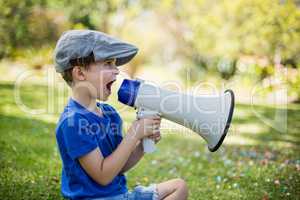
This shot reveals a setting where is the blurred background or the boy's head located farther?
the blurred background

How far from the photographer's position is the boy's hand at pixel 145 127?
2.17 m

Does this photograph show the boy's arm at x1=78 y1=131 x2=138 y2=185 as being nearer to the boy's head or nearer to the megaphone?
the megaphone

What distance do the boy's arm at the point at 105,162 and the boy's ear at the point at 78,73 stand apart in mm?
394

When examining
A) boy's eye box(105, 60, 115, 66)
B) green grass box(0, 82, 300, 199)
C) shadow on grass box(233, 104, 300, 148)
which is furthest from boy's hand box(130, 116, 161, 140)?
shadow on grass box(233, 104, 300, 148)

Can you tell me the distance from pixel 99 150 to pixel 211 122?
2.07ft

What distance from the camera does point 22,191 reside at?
3.22 metres

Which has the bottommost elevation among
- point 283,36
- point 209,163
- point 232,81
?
point 232,81

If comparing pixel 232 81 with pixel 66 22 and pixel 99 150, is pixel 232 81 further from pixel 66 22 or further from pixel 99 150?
pixel 99 150

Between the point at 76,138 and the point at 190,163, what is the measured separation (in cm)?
255

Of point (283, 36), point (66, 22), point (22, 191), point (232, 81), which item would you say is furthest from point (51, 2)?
point (22, 191)

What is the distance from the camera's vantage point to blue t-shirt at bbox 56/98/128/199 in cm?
210

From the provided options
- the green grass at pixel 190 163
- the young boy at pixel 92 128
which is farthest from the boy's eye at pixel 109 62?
the green grass at pixel 190 163

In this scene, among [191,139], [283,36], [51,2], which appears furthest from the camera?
[51,2]

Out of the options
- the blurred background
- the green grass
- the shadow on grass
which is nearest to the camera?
the green grass
